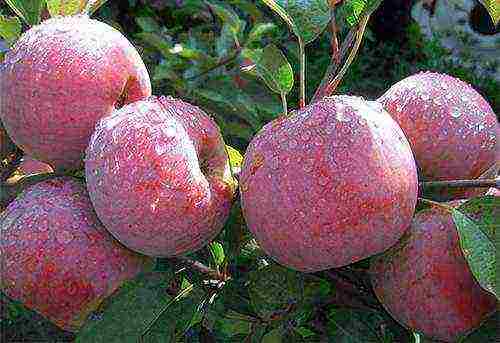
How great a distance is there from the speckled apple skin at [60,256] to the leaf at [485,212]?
1.17 feet

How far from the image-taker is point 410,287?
2.56 feet

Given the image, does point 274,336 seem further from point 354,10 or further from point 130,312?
point 354,10

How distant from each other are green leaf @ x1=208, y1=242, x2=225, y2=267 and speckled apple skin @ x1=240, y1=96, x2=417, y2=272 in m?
0.15

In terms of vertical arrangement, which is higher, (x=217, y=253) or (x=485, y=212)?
(x=485, y=212)

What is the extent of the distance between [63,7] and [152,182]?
0.99ft

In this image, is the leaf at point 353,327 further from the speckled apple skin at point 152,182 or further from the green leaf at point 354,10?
Result: the green leaf at point 354,10

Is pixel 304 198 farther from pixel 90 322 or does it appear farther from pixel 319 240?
pixel 90 322

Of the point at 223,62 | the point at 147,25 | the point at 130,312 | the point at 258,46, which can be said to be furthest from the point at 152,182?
the point at 258,46

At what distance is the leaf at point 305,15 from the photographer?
801 mm

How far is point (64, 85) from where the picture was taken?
0.82 meters

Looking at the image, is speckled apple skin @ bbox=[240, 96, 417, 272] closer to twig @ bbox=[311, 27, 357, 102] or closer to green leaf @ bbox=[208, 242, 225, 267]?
twig @ bbox=[311, 27, 357, 102]

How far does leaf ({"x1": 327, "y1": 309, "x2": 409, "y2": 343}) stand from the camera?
83 cm

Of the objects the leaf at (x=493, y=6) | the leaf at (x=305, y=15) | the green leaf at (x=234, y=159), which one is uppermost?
the leaf at (x=493, y=6)

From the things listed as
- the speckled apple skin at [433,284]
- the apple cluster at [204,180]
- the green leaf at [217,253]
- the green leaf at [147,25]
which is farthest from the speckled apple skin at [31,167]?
the green leaf at [147,25]
